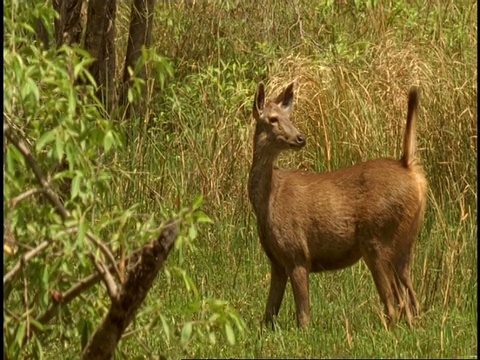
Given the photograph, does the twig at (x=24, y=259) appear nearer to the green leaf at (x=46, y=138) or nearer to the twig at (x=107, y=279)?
the twig at (x=107, y=279)

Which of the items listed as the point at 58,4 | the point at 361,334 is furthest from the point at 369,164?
the point at 58,4

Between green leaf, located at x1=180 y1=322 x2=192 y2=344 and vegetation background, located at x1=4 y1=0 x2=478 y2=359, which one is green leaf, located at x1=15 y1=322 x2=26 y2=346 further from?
green leaf, located at x1=180 y1=322 x2=192 y2=344

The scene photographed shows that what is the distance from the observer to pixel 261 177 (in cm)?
953

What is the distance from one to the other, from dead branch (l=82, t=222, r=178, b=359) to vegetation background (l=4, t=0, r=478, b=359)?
149 millimetres

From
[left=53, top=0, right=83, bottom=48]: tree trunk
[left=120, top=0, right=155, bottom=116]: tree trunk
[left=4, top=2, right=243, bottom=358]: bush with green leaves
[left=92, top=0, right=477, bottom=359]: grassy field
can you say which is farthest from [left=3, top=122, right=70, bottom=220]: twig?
[left=120, top=0, right=155, bottom=116]: tree trunk

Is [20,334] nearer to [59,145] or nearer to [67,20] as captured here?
[59,145]

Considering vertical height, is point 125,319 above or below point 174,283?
above

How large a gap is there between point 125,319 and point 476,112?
14.7 ft

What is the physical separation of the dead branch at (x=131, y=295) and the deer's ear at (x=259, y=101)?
2809 millimetres

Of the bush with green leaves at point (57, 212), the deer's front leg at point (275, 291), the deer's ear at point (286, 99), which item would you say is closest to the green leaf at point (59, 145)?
the bush with green leaves at point (57, 212)

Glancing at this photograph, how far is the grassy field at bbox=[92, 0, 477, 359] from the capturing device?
830 centimetres

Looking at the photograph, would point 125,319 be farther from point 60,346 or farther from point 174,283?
point 174,283

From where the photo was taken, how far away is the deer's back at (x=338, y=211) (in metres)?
8.91

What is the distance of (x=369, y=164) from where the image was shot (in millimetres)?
9156
